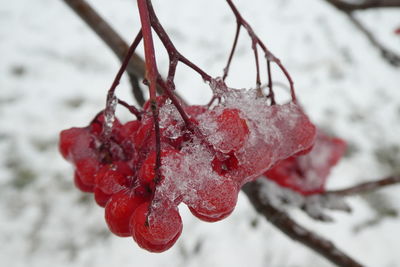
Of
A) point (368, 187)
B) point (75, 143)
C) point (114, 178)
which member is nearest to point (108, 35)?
point (75, 143)

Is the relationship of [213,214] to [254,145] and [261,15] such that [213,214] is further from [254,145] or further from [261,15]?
[261,15]

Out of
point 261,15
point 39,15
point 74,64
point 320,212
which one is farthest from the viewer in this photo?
point 261,15

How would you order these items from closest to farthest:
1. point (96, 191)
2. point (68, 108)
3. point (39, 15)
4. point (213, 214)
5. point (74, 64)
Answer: point (213, 214) → point (96, 191) → point (68, 108) → point (74, 64) → point (39, 15)

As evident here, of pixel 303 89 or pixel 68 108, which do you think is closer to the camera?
pixel 68 108

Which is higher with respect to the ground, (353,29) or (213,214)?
(213,214)

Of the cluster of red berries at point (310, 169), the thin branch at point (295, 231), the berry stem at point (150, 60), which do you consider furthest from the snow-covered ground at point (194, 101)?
the berry stem at point (150, 60)

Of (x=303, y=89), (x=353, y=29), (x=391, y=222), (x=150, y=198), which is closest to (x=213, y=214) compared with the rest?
(x=150, y=198)

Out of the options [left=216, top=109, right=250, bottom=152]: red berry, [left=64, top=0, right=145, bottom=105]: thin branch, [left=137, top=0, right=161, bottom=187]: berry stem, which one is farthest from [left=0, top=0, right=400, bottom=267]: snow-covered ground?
[left=137, top=0, right=161, bottom=187]: berry stem

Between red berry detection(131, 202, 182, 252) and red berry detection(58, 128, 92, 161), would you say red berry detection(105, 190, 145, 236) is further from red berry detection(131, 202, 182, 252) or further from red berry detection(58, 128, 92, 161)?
red berry detection(58, 128, 92, 161)
